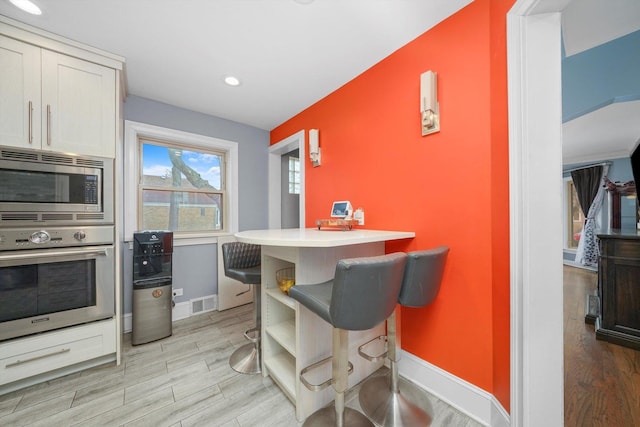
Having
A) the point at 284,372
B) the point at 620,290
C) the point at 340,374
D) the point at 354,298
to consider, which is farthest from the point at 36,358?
the point at 620,290

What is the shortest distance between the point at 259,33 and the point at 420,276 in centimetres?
193

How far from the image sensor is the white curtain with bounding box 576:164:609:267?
4922mm

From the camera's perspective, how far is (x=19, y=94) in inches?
59.2

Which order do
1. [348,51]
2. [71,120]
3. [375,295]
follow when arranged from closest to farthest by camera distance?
[375,295], [71,120], [348,51]

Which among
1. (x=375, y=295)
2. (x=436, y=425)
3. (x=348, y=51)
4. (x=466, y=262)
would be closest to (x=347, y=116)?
(x=348, y=51)

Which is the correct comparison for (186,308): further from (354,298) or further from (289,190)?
(354,298)

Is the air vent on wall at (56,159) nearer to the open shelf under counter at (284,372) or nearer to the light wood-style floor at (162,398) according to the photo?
the light wood-style floor at (162,398)

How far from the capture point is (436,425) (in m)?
1.30

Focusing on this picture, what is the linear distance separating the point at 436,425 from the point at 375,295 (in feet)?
3.28

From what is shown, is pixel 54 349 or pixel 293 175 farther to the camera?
pixel 293 175

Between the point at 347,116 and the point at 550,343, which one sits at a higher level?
the point at 347,116

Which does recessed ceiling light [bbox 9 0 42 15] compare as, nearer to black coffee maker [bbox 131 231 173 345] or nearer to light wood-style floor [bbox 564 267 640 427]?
black coffee maker [bbox 131 231 173 345]

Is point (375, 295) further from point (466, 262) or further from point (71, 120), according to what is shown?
point (71, 120)

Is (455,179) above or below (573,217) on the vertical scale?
above
